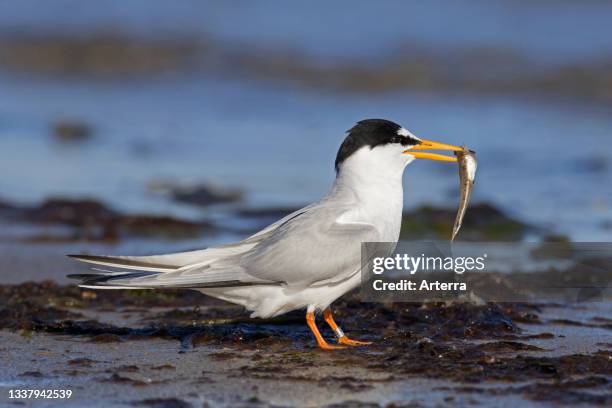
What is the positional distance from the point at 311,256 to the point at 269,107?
359 inches

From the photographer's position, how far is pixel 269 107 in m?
13.9

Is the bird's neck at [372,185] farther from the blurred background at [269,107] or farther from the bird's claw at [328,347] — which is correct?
the blurred background at [269,107]

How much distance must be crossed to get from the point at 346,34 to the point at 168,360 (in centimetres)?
1261

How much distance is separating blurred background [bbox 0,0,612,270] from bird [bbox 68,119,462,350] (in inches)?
98.5

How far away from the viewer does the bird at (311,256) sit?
4.91 meters

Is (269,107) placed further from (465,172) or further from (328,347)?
(328,347)

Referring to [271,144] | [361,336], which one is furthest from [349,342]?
[271,144]

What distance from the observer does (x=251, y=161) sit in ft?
35.0

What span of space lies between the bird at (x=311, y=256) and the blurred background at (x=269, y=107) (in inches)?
98.5

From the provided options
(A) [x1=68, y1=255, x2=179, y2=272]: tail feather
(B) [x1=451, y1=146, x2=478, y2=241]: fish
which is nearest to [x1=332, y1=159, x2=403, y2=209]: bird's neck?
(B) [x1=451, y1=146, x2=478, y2=241]: fish

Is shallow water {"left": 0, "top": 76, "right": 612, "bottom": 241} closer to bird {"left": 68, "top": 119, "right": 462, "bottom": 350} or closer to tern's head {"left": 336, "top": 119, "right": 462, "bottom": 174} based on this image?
tern's head {"left": 336, "top": 119, "right": 462, "bottom": 174}

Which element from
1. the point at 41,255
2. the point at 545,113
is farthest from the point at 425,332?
the point at 545,113

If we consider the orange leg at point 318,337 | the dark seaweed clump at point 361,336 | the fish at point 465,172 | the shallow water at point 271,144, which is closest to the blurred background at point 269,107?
the shallow water at point 271,144

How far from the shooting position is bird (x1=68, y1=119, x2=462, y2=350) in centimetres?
491
